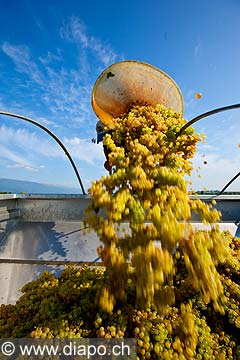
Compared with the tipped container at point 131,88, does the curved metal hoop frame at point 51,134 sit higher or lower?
lower

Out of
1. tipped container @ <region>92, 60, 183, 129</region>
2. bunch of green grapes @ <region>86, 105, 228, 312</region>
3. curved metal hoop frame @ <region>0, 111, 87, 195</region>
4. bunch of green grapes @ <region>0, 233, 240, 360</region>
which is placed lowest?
bunch of green grapes @ <region>0, 233, 240, 360</region>

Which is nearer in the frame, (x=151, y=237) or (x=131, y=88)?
(x=151, y=237)

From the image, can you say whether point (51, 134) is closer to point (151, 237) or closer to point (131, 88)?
point (131, 88)

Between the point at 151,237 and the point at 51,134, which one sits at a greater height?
the point at 51,134

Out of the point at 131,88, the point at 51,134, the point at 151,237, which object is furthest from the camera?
the point at 51,134

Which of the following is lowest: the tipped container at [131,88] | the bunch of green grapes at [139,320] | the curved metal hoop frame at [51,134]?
the bunch of green grapes at [139,320]

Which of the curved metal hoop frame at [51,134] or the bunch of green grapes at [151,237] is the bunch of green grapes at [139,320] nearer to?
the bunch of green grapes at [151,237]

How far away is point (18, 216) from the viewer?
2652 millimetres

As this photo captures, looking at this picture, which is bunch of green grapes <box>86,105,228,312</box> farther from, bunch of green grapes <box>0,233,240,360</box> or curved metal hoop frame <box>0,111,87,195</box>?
curved metal hoop frame <box>0,111,87,195</box>

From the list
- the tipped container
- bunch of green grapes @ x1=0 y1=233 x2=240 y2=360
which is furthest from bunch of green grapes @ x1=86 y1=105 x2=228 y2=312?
the tipped container

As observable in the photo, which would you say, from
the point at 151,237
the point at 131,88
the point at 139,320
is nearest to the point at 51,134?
the point at 131,88

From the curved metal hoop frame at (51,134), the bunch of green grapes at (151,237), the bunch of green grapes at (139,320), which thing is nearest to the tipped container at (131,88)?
the curved metal hoop frame at (51,134)

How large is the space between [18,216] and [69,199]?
2.25ft

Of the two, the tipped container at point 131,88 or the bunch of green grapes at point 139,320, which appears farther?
the tipped container at point 131,88
